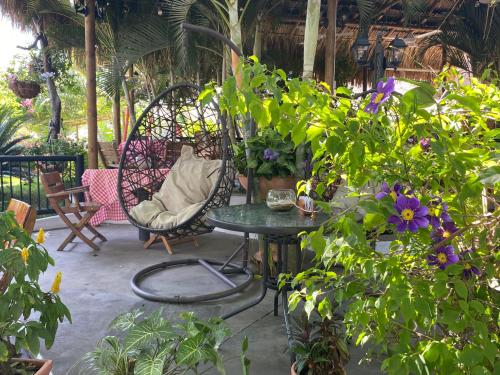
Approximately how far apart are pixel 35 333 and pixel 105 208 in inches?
140

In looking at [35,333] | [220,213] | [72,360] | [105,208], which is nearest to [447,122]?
[35,333]

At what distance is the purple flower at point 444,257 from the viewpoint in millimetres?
988

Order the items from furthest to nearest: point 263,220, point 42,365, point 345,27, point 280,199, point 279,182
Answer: point 345,27, point 279,182, point 280,199, point 263,220, point 42,365

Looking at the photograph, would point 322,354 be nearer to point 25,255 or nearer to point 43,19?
point 25,255

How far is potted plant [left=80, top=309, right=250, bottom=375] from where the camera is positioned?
124 cm

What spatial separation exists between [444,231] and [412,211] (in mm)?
141

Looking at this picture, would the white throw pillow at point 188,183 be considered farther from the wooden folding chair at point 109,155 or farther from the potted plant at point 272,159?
the wooden folding chair at point 109,155

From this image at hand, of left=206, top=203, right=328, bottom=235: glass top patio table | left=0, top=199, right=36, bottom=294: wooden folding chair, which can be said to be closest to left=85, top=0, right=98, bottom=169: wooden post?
left=206, top=203, right=328, bottom=235: glass top patio table

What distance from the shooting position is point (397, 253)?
1151mm

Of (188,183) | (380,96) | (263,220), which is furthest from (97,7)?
(380,96)

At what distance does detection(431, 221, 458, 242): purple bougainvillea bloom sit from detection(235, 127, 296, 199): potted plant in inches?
80.5

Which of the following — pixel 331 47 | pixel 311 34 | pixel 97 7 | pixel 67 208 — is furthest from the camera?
pixel 97 7

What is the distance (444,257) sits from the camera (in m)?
0.99

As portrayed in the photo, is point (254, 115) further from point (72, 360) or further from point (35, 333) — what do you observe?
point (72, 360)
